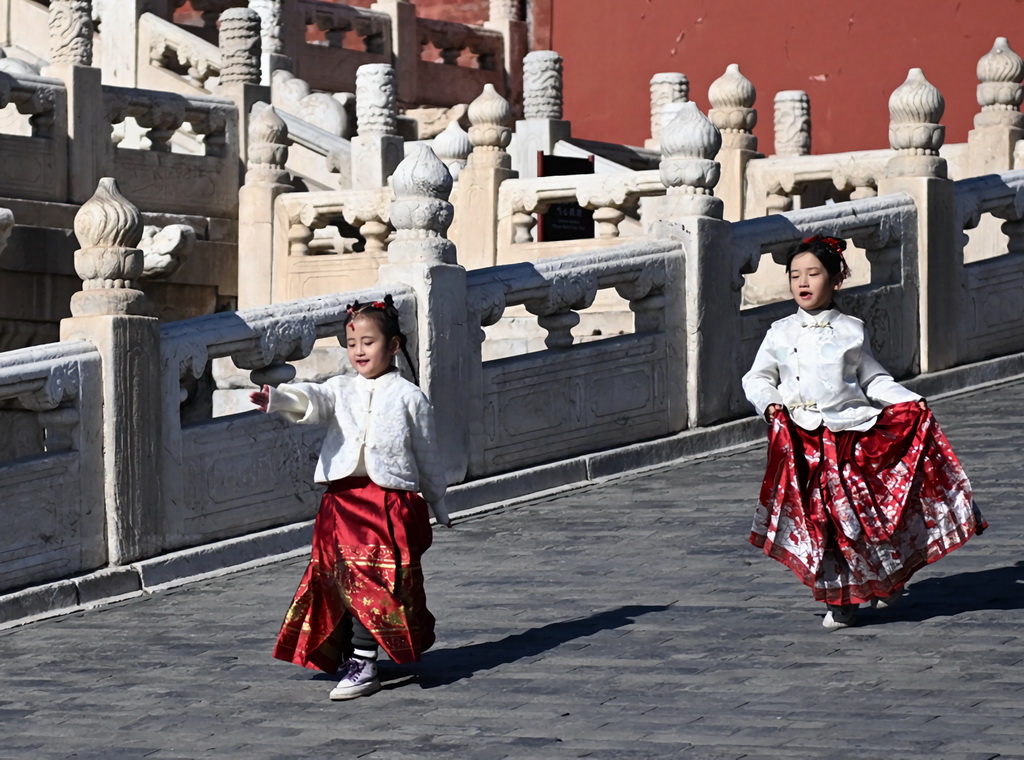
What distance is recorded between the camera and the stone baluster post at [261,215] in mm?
12961

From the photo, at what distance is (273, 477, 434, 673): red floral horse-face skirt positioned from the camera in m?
5.51

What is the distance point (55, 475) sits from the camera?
712 centimetres

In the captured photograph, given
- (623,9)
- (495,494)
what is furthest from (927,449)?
(623,9)

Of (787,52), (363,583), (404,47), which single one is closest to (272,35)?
(404,47)

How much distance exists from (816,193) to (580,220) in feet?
8.42

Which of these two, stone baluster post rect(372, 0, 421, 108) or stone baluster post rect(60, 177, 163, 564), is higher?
stone baluster post rect(372, 0, 421, 108)

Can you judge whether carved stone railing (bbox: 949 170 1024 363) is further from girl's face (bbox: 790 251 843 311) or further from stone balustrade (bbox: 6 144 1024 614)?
girl's face (bbox: 790 251 843 311)

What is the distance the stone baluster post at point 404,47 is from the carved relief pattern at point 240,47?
526 centimetres

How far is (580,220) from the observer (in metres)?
12.4

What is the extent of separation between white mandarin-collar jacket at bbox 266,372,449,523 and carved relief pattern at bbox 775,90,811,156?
10752 mm

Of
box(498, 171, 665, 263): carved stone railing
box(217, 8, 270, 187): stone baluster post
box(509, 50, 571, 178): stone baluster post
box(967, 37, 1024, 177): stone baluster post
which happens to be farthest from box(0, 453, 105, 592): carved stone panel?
box(509, 50, 571, 178): stone baluster post

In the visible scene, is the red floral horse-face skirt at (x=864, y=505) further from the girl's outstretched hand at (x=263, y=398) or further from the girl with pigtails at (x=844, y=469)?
the girl's outstretched hand at (x=263, y=398)

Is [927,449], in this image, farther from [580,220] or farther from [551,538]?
[580,220]

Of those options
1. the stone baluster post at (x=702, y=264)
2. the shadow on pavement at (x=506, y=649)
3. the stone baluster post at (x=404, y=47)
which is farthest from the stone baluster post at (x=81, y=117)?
the shadow on pavement at (x=506, y=649)
